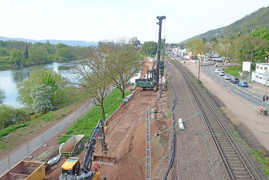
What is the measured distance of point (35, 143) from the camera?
70.7ft

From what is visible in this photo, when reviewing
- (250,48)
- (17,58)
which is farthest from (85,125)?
(17,58)

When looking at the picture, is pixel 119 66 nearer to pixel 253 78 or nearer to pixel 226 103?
pixel 226 103

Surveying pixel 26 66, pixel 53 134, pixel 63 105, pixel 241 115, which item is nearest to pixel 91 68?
pixel 53 134

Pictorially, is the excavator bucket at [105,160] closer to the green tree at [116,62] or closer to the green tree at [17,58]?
the green tree at [116,62]

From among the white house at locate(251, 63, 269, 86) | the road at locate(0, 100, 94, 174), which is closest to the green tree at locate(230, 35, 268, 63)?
the white house at locate(251, 63, 269, 86)

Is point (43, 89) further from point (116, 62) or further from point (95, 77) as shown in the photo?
point (116, 62)

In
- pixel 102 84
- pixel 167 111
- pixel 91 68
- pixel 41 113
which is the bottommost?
pixel 41 113

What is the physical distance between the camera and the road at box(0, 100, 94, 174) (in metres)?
17.8

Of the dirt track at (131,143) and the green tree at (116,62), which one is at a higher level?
the green tree at (116,62)

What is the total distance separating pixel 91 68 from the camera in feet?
92.1

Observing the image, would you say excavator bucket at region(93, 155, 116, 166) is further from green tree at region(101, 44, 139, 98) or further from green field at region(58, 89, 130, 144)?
green tree at region(101, 44, 139, 98)

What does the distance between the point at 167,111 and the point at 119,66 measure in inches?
485

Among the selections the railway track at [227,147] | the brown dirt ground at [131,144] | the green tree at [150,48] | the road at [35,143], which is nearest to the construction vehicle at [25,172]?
the brown dirt ground at [131,144]

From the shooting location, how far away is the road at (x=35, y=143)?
1778cm
